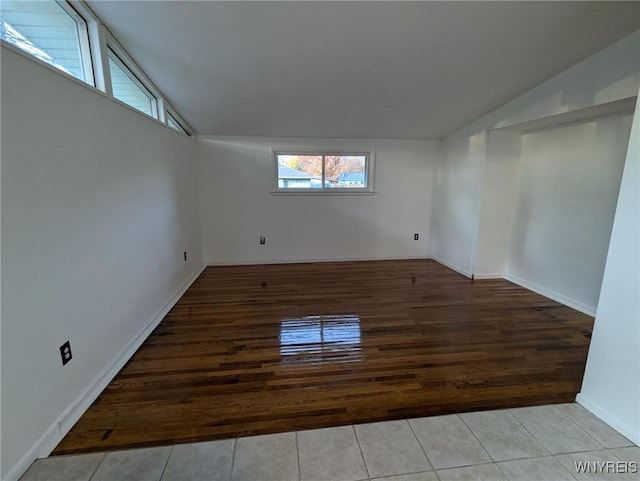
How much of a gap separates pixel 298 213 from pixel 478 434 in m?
3.70

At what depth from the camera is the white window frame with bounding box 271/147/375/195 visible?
4531mm

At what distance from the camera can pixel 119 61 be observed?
7.52ft

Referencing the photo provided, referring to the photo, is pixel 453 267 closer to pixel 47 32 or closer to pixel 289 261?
pixel 289 261

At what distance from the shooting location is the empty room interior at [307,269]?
4.48 feet

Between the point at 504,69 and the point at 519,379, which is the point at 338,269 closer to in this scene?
the point at 519,379

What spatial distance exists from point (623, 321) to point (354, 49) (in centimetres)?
250

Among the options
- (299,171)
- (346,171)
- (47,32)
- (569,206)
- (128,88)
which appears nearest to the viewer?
(47,32)

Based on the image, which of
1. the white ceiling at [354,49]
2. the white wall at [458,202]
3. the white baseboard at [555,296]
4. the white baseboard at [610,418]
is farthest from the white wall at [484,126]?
the white baseboard at [610,418]

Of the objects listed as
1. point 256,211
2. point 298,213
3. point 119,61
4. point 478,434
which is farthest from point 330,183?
point 478,434

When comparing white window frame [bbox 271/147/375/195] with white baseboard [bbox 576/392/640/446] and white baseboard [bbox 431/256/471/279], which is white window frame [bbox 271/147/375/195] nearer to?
white baseboard [bbox 431/256/471/279]

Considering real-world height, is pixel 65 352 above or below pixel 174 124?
below

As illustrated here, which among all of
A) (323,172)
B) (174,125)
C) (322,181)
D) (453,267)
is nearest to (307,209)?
(322,181)

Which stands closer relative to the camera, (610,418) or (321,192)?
(610,418)

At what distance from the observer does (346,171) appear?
4773 mm
